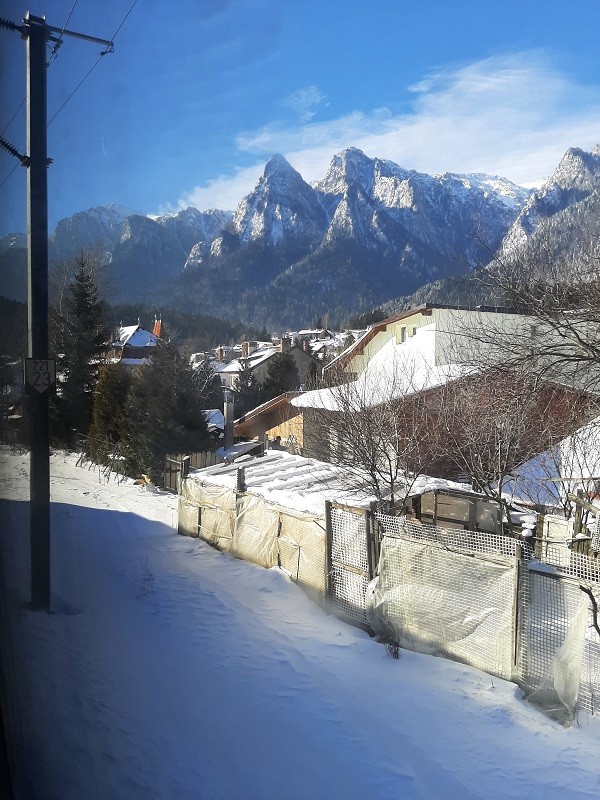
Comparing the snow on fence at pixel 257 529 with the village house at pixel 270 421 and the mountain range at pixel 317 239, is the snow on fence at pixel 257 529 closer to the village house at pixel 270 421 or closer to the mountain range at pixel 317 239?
the mountain range at pixel 317 239

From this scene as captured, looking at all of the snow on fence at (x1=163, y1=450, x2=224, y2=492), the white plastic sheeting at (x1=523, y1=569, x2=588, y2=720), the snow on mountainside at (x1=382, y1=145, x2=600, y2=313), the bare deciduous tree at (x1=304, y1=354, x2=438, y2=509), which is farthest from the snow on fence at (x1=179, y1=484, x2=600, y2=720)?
the snow on fence at (x1=163, y1=450, x2=224, y2=492)

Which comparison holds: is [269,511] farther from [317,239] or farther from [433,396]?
[433,396]

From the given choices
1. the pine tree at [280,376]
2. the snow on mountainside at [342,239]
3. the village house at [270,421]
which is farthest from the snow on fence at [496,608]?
the pine tree at [280,376]

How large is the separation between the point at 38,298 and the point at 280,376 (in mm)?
17484

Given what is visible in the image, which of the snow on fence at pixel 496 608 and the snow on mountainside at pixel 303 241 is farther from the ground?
the snow on mountainside at pixel 303 241

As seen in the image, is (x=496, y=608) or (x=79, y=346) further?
(x=496, y=608)

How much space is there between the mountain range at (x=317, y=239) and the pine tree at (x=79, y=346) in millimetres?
114

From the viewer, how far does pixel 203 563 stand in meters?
4.34

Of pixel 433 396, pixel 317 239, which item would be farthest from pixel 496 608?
pixel 433 396

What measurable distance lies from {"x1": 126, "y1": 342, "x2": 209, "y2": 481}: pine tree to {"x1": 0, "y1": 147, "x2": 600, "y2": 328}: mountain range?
0.50 meters

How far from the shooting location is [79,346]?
5.79 feet

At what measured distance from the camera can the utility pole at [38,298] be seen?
107cm

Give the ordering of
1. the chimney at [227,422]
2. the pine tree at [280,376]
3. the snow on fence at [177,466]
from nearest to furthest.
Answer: the snow on fence at [177,466], the chimney at [227,422], the pine tree at [280,376]

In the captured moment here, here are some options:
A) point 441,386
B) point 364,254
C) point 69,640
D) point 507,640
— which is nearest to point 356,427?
point 441,386
